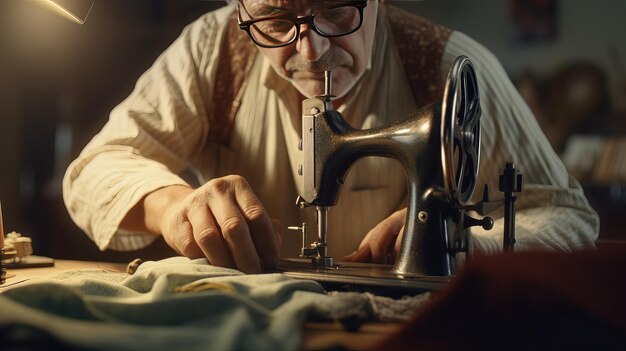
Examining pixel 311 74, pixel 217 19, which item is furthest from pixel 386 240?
pixel 217 19

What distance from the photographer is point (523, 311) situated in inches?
19.3

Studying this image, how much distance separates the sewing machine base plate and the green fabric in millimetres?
97

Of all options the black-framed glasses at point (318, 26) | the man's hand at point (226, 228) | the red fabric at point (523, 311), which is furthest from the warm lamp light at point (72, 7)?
the red fabric at point (523, 311)

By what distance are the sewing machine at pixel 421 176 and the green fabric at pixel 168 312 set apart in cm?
18

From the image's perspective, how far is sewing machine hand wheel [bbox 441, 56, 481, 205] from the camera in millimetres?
820

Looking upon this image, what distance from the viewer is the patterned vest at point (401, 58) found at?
4.49 feet

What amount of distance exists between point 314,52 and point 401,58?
0.36 meters

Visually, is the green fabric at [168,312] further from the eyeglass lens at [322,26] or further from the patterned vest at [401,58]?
the patterned vest at [401,58]

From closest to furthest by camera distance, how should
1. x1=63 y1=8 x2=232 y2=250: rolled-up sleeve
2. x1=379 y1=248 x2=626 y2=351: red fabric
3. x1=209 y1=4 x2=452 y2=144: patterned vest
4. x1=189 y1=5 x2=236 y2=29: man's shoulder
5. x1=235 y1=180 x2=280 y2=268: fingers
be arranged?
x1=379 y1=248 x2=626 y2=351: red fabric < x1=235 y1=180 x2=280 y2=268: fingers < x1=63 y1=8 x2=232 y2=250: rolled-up sleeve < x1=209 y1=4 x2=452 y2=144: patterned vest < x1=189 y1=5 x2=236 y2=29: man's shoulder

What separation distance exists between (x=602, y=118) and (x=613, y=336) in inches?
81.5

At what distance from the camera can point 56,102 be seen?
2.21m

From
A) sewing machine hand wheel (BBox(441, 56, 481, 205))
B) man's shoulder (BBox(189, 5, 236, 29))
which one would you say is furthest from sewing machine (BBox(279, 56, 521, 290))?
man's shoulder (BBox(189, 5, 236, 29))

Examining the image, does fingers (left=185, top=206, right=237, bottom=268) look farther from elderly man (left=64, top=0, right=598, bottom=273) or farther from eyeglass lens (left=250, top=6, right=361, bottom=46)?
eyeglass lens (left=250, top=6, right=361, bottom=46)

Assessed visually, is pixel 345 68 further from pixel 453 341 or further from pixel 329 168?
pixel 453 341
